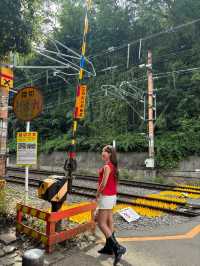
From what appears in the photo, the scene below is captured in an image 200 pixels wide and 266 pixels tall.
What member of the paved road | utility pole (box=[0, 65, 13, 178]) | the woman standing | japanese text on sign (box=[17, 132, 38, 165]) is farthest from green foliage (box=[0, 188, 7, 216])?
the woman standing

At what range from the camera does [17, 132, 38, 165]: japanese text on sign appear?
5.96 m

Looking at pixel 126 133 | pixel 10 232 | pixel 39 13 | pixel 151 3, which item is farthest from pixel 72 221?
pixel 151 3

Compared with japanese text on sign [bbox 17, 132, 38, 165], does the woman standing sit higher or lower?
lower

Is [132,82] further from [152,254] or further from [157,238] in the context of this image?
[152,254]

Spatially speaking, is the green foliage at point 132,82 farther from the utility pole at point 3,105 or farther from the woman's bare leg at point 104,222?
the woman's bare leg at point 104,222

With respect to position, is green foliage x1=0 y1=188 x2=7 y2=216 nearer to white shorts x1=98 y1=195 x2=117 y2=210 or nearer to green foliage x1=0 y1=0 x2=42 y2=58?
white shorts x1=98 y1=195 x2=117 y2=210

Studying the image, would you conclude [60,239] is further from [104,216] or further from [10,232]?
[10,232]

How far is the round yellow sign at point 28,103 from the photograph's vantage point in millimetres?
5957

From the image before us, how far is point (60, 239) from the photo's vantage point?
494 centimetres

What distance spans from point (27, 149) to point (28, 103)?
3.09 feet

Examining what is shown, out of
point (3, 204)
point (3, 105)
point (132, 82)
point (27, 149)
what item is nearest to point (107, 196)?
point (27, 149)

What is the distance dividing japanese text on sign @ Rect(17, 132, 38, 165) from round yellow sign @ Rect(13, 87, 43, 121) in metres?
0.37

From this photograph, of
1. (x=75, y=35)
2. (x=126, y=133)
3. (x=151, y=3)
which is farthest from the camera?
(x=75, y=35)

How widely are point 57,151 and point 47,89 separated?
1149cm
